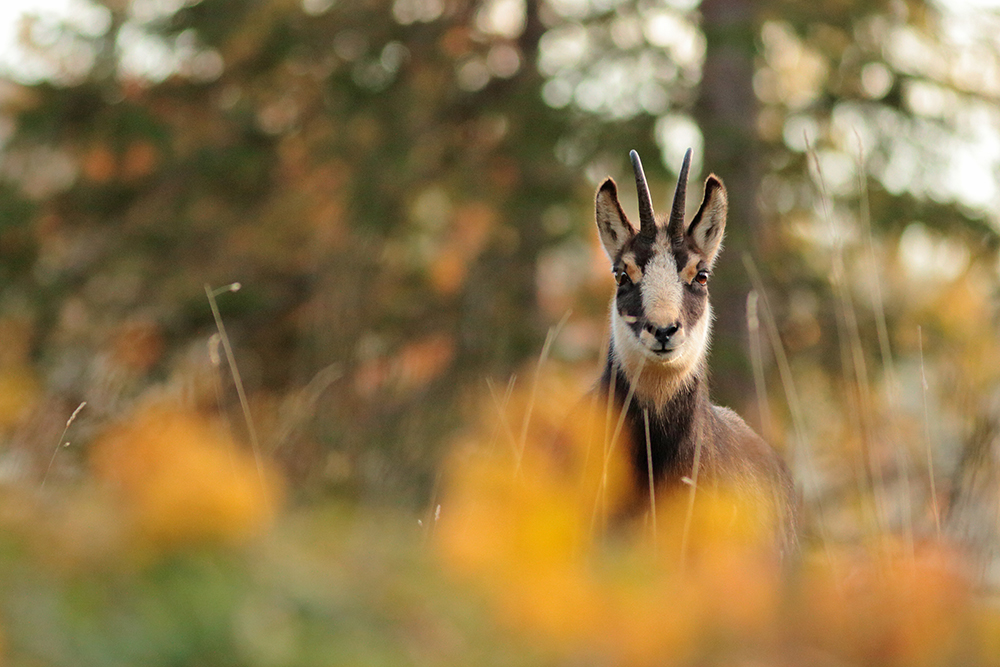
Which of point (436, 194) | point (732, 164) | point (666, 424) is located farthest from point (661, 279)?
point (436, 194)

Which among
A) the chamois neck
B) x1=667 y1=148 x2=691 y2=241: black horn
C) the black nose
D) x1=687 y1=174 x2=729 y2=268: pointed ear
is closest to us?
the chamois neck

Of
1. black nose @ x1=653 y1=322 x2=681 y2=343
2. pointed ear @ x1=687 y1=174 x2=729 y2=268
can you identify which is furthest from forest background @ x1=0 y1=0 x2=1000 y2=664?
black nose @ x1=653 y1=322 x2=681 y2=343

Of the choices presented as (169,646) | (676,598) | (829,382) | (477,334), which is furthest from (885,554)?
(829,382)

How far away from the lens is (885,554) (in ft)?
7.36

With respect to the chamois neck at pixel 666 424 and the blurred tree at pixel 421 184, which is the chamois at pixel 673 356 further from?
the blurred tree at pixel 421 184

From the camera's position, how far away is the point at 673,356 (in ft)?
15.0

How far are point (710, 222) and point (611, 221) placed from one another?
466 millimetres

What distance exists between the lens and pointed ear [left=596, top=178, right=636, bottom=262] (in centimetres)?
509

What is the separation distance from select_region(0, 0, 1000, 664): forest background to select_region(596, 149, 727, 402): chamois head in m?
3.75

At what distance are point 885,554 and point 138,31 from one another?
994 centimetres

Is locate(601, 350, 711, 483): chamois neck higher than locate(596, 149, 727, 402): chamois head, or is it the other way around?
locate(596, 149, 727, 402): chamois head

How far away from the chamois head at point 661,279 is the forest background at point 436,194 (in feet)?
12.3

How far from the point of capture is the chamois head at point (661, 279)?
4.57 metres

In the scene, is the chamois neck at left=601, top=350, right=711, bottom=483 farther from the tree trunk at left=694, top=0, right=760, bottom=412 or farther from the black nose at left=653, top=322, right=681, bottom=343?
the tree trunk at left=694, top=0, right=760, bottom=412
